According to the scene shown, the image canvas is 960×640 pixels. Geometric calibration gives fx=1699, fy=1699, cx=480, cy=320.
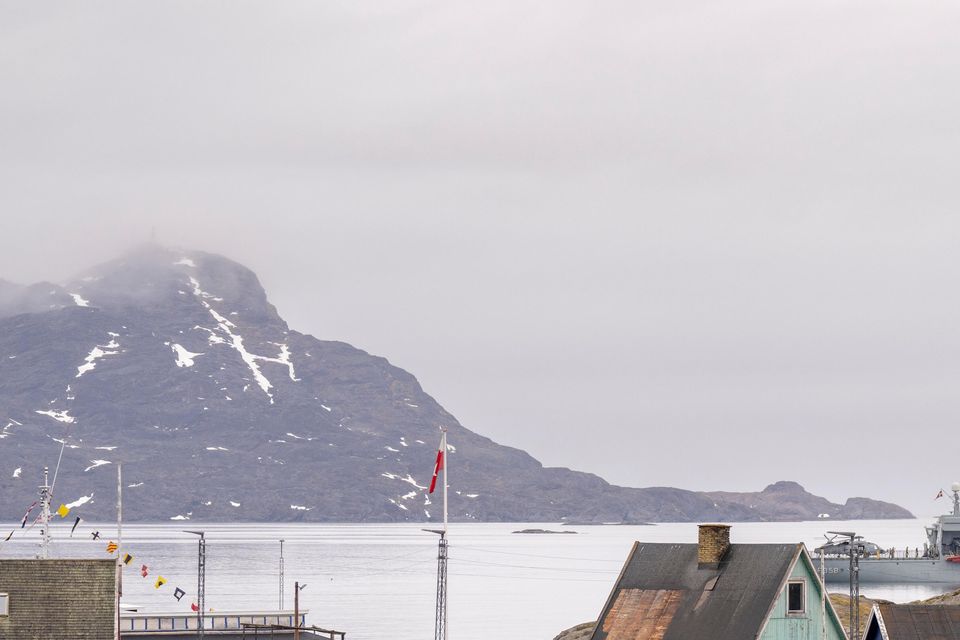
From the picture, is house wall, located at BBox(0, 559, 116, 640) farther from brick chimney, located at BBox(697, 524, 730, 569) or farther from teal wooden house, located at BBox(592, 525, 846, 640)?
brick chimney, located at BBox(697, 524, 730, 569)

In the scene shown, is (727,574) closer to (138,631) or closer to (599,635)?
(599,635)

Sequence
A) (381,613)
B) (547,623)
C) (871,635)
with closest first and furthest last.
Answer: (871,635) → (547,623) → (381,613)

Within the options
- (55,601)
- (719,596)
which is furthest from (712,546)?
(55,601)

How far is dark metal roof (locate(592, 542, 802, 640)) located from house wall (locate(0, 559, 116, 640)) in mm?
18270

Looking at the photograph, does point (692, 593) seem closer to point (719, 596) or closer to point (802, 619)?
Answer: point (719, 596)

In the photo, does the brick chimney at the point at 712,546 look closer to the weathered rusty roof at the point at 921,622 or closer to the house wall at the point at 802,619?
the house wall at the point at 802,619

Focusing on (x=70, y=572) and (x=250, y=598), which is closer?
(x=70, y=572)

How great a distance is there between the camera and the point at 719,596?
61656mm

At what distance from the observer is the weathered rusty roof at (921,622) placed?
5828 cm

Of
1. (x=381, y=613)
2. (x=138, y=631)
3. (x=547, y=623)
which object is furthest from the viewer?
(x=381, y=613)

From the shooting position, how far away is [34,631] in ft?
201

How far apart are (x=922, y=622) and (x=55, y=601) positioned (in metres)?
30.9

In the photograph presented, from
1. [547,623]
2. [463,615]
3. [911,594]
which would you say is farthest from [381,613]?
[911,594]

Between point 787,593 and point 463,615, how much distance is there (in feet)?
438
